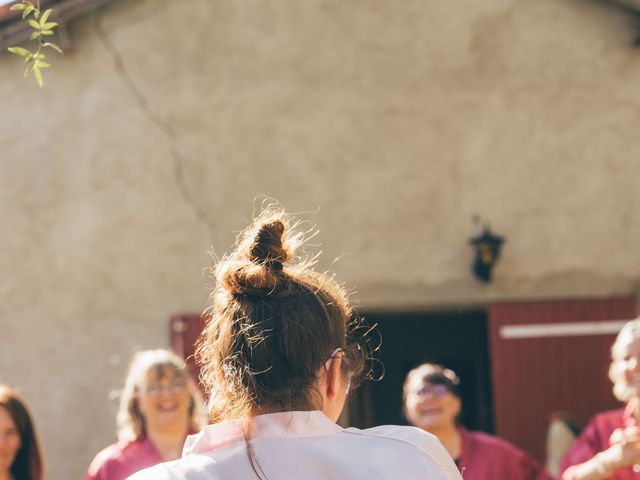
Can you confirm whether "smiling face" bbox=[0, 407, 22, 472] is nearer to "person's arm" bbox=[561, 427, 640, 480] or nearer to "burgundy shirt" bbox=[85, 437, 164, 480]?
"burgundy shirt" bbox=[85, 437, 164, 480]

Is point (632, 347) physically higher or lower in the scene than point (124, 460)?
higher

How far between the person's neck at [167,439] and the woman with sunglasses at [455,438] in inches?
42.7

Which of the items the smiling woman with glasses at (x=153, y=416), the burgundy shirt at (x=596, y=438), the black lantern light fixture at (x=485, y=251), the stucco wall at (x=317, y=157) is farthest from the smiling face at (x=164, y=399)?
the black lantern light fixture at (x=485, y=251)

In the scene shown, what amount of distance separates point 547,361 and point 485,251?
0.86 metres

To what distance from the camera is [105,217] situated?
6984 millimetres

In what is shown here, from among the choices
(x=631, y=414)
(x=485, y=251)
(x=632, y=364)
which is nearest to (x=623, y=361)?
(x=632, y=364)

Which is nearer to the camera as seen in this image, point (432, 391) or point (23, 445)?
point (23, 445)

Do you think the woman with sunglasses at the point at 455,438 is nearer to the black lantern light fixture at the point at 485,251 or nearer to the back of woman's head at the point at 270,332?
the black lantern light fixture at the point at 485,251

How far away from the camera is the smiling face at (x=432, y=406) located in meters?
4.66

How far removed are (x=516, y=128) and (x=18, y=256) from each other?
358 centimetres

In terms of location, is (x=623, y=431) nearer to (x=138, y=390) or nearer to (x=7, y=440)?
(x=138, y=390)

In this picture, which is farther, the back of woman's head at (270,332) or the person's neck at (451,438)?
the person's neck at (451,438)

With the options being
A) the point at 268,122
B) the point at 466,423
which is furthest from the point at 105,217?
the point at 466,423

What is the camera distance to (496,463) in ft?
15.0
